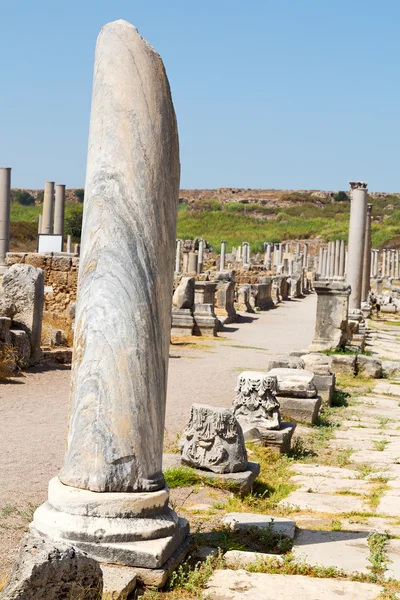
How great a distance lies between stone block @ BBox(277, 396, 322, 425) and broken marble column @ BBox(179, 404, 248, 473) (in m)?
3.01

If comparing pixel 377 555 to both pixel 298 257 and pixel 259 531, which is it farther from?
pixel 298 257

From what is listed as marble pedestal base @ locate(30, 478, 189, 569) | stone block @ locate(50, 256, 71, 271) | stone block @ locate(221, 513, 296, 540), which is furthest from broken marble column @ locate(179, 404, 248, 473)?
stone block @ locate(50, 256, 71, 271)

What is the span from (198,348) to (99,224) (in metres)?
12.7

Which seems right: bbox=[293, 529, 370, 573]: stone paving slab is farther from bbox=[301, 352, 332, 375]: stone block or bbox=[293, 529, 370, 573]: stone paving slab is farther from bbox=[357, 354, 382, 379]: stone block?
bbox=[357, 354, 382, 379]: stone block

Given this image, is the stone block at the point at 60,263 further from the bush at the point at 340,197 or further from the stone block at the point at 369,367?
the bush at the point at 340,197

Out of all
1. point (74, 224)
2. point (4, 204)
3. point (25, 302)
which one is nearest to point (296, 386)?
point (25, 302)

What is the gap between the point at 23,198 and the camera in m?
115

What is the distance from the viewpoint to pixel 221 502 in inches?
225

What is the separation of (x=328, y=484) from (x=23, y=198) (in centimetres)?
11278

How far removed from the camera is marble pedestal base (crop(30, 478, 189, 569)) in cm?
382

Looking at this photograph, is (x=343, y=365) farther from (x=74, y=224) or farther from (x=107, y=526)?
(x=74, y=224)

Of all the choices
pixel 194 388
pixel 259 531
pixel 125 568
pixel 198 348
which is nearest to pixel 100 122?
pixel 125 568

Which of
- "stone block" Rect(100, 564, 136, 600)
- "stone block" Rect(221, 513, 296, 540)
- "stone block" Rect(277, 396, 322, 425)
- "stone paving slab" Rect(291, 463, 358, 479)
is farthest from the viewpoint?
"stone block" Rect(277, 396, 322, 425)

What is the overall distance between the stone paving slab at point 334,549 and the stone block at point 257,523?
78mm
